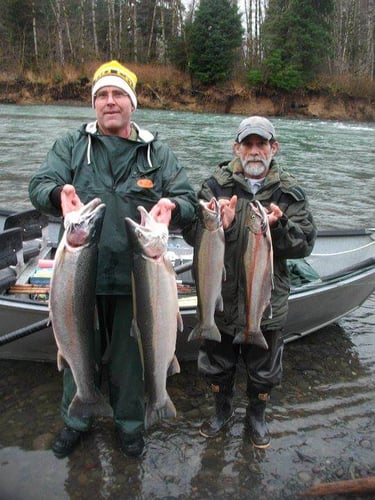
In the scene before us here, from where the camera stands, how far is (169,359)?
2863 millimetres

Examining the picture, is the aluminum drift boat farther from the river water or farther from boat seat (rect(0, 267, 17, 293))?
the river water

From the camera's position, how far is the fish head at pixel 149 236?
2.55 metres

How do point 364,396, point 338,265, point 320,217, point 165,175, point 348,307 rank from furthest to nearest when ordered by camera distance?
point 320,217 → point 338,265 → point 348,307 → point 364,396 → point 165,175

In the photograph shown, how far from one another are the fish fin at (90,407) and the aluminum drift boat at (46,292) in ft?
2.82

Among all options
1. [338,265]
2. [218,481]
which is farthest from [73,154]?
[338,265]

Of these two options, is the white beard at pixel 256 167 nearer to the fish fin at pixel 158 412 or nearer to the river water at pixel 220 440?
the fish fin at pixel 158 412

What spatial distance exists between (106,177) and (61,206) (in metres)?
0.33

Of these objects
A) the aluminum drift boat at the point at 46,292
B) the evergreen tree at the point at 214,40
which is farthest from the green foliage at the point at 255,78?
the aluminum drift boat at the point at 46,292

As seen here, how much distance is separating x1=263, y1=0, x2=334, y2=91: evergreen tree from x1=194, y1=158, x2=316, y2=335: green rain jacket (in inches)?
1388

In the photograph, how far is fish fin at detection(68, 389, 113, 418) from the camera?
294 cm

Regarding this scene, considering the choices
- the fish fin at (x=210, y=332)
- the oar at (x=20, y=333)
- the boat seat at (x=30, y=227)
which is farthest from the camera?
the boat seat at (x=30, y=227)

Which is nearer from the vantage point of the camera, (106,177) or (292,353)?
(106,177)

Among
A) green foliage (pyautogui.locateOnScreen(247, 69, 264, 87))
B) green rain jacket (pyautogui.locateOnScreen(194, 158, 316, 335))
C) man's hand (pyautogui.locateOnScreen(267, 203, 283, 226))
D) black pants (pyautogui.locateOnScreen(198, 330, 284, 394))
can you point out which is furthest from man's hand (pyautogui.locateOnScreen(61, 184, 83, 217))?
green foliage (pyautogui.locateOnScreen(247, 69, 264, 87))

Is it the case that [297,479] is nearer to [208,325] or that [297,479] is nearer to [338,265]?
[208,325]
